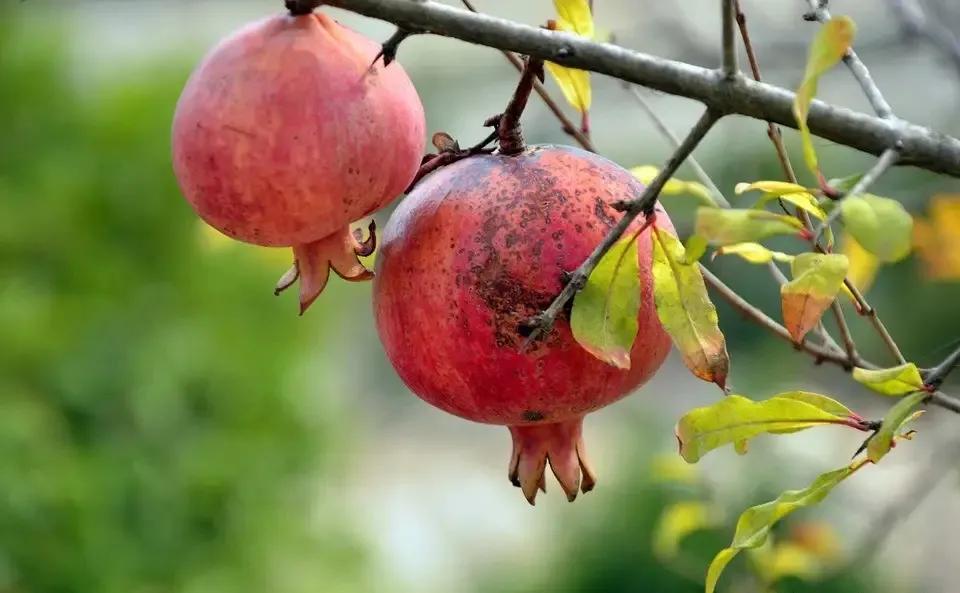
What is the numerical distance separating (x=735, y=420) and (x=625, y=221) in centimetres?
14

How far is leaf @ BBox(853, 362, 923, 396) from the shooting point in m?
0.47

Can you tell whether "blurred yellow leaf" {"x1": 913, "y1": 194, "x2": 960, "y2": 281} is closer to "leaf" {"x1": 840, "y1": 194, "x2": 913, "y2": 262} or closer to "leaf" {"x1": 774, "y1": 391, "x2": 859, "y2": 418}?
"leaf" {"x1": 774, "y1": 391, "x2": 859, "y2": 418}

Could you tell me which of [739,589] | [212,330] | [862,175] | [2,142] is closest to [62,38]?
[2,142]

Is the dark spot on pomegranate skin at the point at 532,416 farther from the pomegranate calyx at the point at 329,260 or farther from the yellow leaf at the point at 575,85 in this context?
the yellow leaf at the point at 575,85

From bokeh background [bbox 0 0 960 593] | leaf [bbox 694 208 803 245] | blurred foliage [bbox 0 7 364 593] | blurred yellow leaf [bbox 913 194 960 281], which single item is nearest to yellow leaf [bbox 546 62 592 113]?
leaf [bbox 694 208 803 245]

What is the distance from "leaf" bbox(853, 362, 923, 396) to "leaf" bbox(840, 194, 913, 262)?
0.23 ft

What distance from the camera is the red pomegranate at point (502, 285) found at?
0.54 meters

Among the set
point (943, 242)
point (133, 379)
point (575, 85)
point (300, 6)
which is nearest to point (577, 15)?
point (575, 85)

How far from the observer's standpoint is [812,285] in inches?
18.0

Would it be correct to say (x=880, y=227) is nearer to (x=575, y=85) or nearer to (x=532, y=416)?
(x=532, y=416)

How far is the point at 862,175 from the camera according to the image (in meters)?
0.47

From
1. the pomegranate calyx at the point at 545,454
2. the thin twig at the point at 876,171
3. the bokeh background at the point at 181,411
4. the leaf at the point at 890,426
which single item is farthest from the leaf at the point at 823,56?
the bokeh background at the point at 181,411

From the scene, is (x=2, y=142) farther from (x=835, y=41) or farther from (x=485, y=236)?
(x=835, y=41)

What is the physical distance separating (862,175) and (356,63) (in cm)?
24
